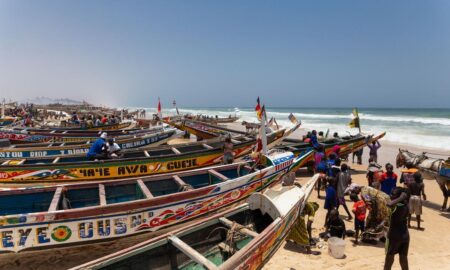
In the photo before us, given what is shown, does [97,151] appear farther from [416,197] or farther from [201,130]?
[201,130]

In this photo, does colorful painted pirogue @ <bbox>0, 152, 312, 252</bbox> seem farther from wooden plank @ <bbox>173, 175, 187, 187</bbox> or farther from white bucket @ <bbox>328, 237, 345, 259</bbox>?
white bucket @ <bbox>328, 237, 345, 259</bbox>

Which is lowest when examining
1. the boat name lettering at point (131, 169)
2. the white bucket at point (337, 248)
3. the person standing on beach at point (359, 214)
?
the white bucket at point (337, 248)

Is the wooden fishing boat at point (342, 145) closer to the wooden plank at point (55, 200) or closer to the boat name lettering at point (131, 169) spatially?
the boat name lettering at point (131, 169)

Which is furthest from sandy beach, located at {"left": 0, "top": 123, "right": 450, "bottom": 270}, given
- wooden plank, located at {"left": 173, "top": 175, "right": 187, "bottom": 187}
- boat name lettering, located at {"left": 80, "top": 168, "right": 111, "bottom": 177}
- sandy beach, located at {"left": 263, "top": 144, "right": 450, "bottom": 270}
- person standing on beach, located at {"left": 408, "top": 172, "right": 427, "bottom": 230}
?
boat name lettering, located at {"left": 80, "top": 168, "right": 111, "bottom": 177}

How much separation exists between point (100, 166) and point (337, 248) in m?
7.61

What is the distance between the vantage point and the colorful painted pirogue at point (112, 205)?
5363mm

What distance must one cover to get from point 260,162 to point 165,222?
3.52 metres

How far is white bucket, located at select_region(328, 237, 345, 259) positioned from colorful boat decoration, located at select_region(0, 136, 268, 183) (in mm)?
6296

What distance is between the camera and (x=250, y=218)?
20.7 ft

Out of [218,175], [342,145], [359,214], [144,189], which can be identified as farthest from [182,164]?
[342,145]

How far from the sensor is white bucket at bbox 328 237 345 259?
630 cm

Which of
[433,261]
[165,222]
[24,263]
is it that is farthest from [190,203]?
[433,261]

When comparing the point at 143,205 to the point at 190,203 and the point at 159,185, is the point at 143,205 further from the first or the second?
the point at 159,185

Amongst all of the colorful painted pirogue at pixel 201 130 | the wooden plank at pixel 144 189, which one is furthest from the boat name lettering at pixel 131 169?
the colorful painted pirogue at pixel 201 130
